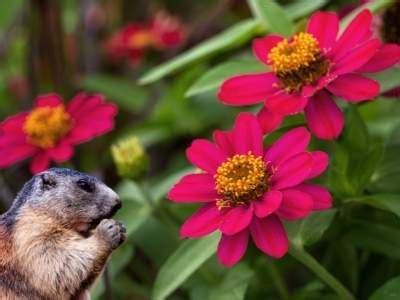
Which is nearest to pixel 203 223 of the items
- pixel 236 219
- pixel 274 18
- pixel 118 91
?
pixel 236 219

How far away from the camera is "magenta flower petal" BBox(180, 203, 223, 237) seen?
0.76 m

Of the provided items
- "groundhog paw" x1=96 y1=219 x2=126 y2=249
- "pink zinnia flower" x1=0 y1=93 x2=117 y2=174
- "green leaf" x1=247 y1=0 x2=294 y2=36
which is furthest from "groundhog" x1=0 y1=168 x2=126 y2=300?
"green leaf" x1=247 y1=0 x2=294 y2=36

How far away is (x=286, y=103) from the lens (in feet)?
2.69

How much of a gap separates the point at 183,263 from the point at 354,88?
0.73ft

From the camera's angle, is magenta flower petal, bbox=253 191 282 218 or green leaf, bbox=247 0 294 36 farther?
green leaf, bbox=247 0 294 36

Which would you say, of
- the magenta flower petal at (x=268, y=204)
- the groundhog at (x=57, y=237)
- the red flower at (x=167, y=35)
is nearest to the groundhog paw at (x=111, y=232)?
the groundhog at (x=57, y=237)

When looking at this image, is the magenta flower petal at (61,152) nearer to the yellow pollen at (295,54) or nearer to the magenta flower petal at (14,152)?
the magenta flower petal at (14,152)

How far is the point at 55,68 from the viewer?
152cm

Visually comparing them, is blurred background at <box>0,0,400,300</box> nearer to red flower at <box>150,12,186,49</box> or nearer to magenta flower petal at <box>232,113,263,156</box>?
red flower at <box>150,12,186,49</box>

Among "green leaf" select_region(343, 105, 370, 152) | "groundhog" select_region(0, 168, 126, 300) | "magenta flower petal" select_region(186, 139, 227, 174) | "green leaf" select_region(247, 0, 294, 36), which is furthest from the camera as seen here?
"green leaf" select_region(247, 0, 294, 36)

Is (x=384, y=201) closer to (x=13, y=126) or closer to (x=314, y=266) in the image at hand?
(x=314, y=266)

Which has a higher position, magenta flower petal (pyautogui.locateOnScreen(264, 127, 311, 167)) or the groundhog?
the groundhog

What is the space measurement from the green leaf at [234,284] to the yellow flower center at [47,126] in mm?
212

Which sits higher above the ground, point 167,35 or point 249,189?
point 249,189
